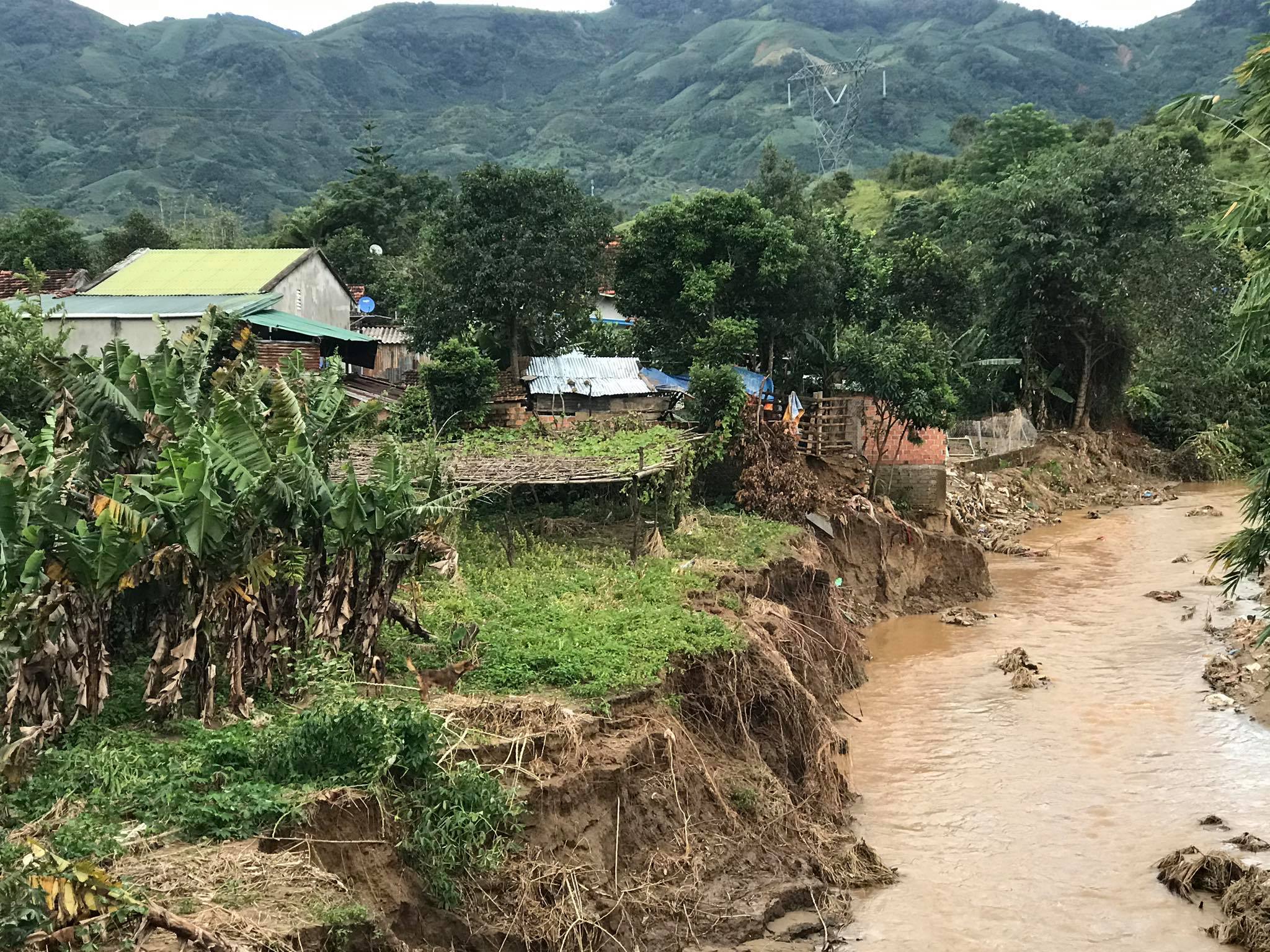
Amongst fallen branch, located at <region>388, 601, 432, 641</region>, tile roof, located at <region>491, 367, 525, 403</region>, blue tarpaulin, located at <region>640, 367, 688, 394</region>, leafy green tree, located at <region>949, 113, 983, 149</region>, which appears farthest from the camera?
leafy green tree, located at <region>949, 113, 983, 149</region>

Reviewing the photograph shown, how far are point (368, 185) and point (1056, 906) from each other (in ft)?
135

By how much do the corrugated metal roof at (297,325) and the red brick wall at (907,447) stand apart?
11801 mm

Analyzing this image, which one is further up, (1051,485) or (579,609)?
(579,609)

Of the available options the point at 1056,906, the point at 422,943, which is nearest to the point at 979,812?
the point at 1056,906

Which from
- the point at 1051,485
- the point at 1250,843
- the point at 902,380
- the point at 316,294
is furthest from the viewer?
the point at 1051,485

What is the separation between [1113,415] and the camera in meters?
36.0

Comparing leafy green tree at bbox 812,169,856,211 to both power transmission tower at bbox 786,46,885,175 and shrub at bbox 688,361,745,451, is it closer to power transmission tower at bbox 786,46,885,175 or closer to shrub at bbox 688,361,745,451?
power transmission tower at bbox 786,46,885,175

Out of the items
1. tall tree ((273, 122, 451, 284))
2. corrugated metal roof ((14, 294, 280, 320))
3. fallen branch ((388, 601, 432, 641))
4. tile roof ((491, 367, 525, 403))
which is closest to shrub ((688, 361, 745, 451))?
tile roof ((491, 367, 525, 403))

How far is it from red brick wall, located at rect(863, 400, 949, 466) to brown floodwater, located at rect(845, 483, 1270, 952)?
3.23 meters

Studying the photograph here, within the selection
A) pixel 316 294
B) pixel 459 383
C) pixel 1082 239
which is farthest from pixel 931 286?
pixel 459 383

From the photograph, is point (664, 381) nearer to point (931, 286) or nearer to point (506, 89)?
point (931, 286)

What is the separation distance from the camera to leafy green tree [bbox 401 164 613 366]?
22.6 metres

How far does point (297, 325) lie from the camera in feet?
81.4

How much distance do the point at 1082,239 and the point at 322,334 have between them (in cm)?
2057
